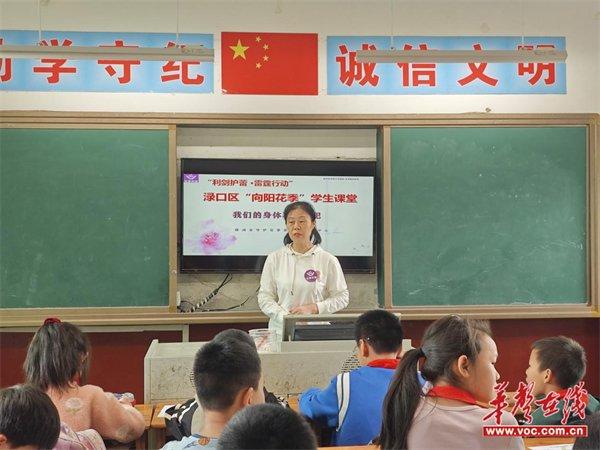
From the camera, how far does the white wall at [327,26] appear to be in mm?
4203

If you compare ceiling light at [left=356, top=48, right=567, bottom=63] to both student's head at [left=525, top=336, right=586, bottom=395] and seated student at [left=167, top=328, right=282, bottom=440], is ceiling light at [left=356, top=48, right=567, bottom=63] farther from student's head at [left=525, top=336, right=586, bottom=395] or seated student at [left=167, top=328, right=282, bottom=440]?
seated student at [left=167, top=328, right=282, bottom=440]

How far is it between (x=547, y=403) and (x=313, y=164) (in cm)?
269

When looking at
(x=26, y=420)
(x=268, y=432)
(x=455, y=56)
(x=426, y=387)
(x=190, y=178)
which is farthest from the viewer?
(x=190, y=178)

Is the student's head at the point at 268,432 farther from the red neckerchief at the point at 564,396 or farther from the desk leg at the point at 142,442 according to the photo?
the desk leg at the point at 142,442

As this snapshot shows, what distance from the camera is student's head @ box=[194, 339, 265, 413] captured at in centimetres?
152

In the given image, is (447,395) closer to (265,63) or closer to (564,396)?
(564,396)

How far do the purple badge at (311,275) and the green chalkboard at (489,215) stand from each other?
673 mm

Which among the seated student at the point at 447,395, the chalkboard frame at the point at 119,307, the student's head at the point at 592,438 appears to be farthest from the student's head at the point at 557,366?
the chalkboard frame at the point at 119,307

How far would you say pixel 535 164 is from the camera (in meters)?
4.43

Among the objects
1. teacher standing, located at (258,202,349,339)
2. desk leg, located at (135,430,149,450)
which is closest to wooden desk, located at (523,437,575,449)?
desk leg, located at (135,430,149,450)

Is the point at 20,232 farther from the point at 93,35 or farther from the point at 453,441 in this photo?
the point at 453,441

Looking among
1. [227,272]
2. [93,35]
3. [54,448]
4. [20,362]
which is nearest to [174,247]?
[227,272]

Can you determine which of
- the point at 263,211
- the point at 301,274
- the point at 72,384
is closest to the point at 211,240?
the point at 263,211

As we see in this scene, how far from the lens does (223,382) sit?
155 cm
